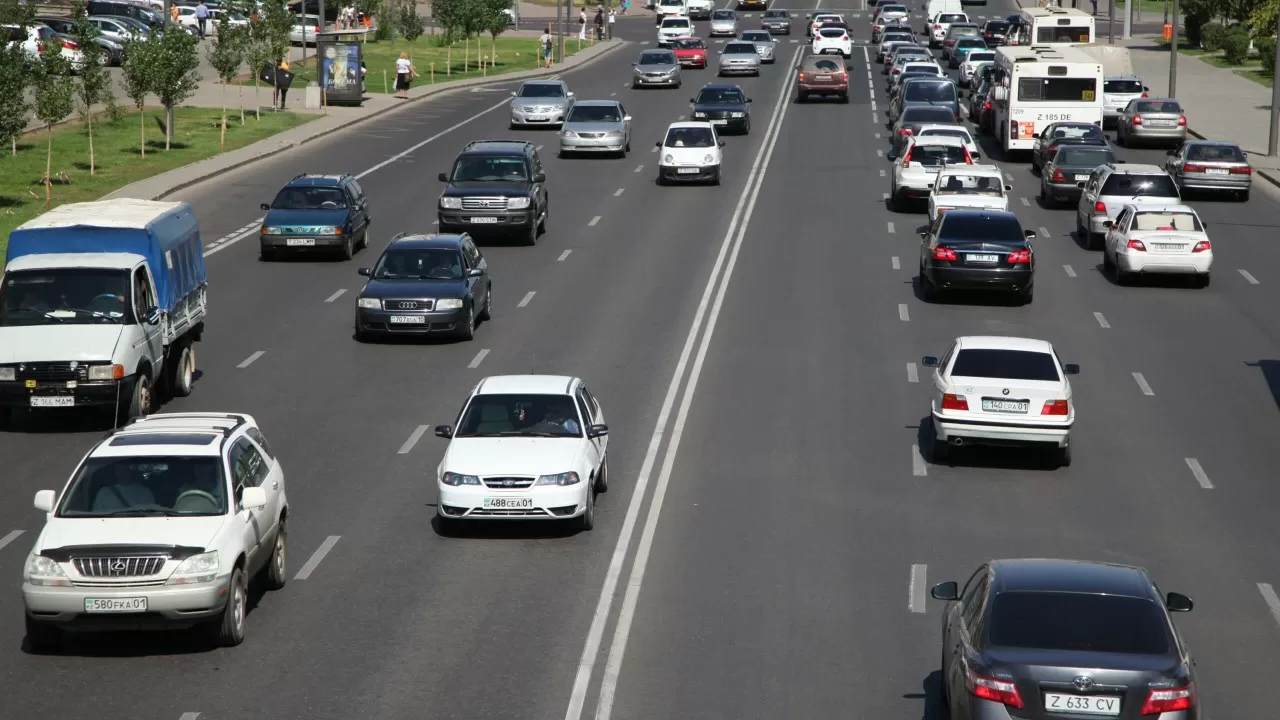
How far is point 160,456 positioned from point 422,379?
1040 cm

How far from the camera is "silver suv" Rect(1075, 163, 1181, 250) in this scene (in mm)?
36188

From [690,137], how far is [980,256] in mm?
16001

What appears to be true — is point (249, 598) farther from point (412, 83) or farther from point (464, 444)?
point (412, 83)

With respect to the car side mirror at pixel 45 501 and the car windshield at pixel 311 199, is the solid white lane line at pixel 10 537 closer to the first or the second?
the car side mirror at pixel 45 501

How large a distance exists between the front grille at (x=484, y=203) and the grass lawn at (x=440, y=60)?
31.5 m

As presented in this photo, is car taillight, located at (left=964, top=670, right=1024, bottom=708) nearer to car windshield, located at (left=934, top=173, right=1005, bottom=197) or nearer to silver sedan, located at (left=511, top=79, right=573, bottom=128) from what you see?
car windshield, located at (left=934, top=173, right=1005, bottom=197)

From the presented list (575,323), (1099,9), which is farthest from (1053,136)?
(1099,9)

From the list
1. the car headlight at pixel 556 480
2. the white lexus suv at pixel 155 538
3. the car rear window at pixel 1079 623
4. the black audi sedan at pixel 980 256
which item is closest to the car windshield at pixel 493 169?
the black audi sedan at pixel 980 256

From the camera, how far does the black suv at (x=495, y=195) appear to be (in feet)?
117

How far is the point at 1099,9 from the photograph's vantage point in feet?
371

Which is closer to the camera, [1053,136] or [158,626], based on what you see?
[158,626]

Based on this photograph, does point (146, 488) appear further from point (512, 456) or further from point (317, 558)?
point (512, 456)

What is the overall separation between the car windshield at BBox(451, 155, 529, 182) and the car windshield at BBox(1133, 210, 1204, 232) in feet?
40.9

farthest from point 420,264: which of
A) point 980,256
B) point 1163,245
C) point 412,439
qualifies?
point 1163,245
